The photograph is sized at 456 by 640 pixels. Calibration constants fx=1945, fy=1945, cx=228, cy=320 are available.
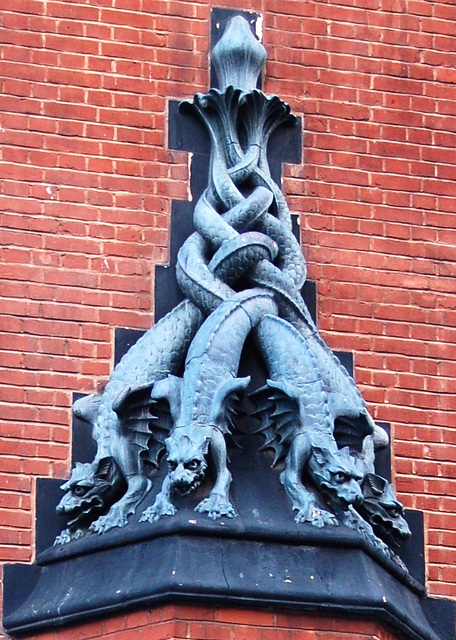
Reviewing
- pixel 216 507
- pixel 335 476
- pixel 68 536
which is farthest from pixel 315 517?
pixel 68 536

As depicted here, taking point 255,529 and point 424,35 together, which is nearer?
point 255,529

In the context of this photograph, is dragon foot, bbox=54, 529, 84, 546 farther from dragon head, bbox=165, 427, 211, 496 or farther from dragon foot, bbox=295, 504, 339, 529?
dragon foot, bbox=295, 504, 339, 529

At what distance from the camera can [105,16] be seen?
7906 millimetres

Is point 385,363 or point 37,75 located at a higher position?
point 37,75

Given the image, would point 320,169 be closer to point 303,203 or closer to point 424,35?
point 303,203

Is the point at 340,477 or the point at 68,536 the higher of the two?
the point at 340,477

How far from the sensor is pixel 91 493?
7.07 metres

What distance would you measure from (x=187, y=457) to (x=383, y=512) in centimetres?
88

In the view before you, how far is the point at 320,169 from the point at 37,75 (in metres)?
1.20

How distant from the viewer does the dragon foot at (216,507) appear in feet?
22.1

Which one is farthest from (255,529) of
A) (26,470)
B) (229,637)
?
(26,470)

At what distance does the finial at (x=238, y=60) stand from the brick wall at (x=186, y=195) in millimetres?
99

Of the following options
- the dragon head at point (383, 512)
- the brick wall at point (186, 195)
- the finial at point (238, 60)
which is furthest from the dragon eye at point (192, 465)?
the finial at point (238, 60)

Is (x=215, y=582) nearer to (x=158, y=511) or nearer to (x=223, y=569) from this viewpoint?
(x=223, y=569)
